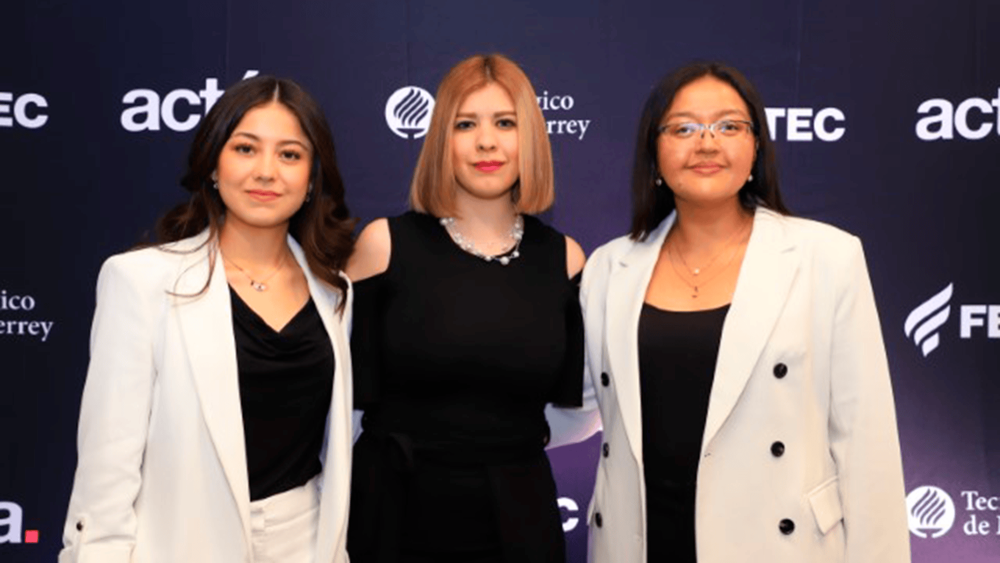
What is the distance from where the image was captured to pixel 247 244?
8.12ft

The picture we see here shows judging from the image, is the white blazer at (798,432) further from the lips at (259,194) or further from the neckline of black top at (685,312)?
the lips at (259,194)

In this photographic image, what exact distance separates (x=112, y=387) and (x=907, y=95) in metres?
3.22

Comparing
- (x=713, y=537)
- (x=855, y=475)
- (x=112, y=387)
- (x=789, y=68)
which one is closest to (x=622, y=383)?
(x=713, y=537)

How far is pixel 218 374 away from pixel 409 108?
2016 millimetres

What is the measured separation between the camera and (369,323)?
270cm

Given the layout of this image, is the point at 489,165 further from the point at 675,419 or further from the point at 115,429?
the point at 115,429

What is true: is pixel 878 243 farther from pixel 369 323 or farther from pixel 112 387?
pixel 112 387

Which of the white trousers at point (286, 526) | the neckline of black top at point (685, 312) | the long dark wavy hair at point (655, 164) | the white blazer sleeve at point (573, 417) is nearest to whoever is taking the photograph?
the white trousers at point (286, 526)

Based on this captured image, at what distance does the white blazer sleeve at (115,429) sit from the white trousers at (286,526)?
273 millimetres

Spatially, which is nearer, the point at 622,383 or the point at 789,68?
the point at 622,383

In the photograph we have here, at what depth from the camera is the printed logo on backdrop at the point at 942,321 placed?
3967mm

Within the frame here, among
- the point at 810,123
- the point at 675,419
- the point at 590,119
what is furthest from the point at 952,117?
the point at 675,419

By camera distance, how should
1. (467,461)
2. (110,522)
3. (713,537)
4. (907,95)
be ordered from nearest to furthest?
(110,522) → (713,537) → (467,461) → (907,95)

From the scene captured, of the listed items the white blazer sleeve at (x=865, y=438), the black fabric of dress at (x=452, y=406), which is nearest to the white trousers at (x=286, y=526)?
the black fabric of dress at (x=452, y=406)
